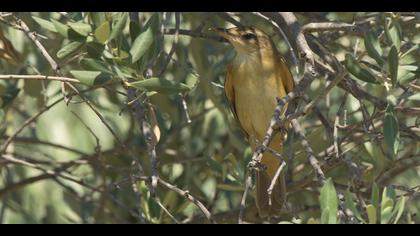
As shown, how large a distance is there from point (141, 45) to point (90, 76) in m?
0.23

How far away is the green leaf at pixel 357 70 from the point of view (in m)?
2.84

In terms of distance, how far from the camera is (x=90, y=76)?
9.38ft

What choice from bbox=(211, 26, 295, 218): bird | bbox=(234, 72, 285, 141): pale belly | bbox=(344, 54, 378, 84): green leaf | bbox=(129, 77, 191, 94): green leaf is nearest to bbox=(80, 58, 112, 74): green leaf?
bbox=(129, 77, 191, 94): green leaf

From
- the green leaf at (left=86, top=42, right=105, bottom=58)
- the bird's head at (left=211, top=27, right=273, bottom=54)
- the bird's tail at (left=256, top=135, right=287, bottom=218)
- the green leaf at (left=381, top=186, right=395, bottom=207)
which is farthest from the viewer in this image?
the bird's head at (left=211, top=27, right=273, bottom=54)

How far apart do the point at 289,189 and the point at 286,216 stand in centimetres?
15

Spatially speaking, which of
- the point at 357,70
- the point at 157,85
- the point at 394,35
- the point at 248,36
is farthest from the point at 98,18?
the point at 248,36

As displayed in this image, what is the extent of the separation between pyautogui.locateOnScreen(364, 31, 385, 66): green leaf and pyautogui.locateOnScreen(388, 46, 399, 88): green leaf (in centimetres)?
7

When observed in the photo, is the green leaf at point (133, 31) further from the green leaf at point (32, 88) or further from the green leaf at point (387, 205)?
the green leaf at point (32, 88)

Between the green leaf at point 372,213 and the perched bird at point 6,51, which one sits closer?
the green leaf at point 372,213

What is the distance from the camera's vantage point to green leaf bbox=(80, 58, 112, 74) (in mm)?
2859

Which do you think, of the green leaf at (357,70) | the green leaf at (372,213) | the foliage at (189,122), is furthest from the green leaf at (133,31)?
the green leaf at (372,213)

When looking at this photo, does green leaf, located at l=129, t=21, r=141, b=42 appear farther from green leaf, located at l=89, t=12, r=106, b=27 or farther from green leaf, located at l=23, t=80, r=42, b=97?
green leaf, located at l=23, t=80, r=42, b=97

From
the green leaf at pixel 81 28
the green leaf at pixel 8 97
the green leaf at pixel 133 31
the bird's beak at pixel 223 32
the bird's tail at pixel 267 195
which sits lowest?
the bird's tail at pixel 267 195
